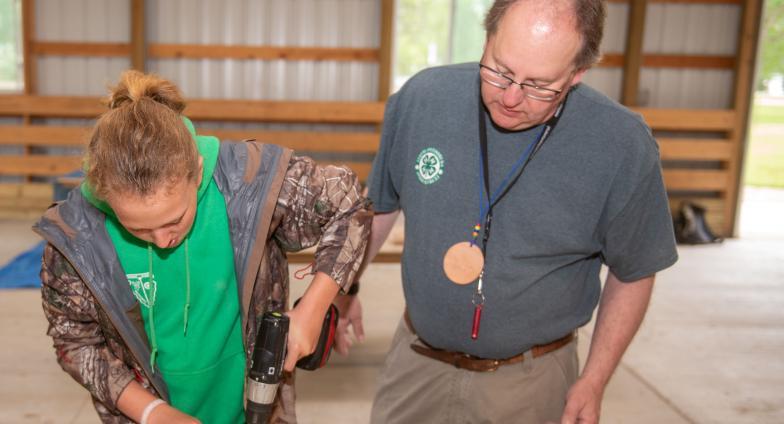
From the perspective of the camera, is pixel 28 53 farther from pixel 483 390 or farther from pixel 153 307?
pixel 483 390

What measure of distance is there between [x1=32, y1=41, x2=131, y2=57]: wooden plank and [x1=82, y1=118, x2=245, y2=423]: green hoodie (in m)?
6.84

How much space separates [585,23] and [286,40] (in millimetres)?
6742

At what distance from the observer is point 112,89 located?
135 centimetres

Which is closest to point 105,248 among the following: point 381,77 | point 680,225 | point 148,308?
point 148,308

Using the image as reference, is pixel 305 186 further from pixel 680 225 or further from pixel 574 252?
pixel 680 225

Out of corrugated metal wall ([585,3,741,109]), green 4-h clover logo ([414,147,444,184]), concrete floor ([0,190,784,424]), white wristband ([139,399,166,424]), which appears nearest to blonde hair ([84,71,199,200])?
white wristband ([139,399,166,424])

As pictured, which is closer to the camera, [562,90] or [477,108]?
[562,90]

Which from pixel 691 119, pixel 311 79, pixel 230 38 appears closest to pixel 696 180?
pixel 691 119

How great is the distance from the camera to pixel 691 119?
791 cm

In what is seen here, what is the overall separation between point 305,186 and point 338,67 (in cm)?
661

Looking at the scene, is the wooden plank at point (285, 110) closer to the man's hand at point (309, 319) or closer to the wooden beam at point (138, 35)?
the wooden beam at point (138, 35)

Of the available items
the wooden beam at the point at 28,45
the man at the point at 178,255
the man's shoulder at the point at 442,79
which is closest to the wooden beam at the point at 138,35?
the wooden beam at the point at 28,45

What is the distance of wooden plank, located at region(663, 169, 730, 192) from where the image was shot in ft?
26.3

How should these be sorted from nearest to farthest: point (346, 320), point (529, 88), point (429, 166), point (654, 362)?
point (529, 88) → point (429, 166) → point (346, 320) → point (654, 362)
